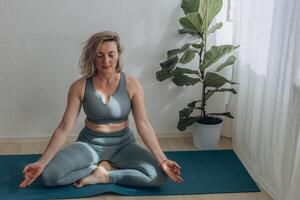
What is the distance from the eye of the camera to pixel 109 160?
2.57m

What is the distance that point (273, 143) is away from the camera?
7.88 feet

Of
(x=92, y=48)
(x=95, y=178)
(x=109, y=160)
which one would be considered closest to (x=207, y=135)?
(x=109, y=160)

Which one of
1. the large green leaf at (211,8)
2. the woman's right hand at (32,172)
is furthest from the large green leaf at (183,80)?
the woman's right hand at (32,172)

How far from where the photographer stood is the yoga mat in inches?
94.9

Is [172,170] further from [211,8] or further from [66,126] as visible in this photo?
[211,8]

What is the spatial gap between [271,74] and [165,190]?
81 centimetres

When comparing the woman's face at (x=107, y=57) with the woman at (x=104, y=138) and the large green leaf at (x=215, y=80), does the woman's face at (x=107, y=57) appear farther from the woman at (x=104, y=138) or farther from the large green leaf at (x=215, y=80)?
the large green leaf at (x=215, y=80)

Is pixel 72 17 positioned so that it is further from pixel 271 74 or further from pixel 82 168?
pixel 271 74

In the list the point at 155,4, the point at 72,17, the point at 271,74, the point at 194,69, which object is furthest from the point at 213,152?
the point at 72,17

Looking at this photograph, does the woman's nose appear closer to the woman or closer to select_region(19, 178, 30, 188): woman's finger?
the woman

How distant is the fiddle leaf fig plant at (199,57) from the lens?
9.13 feet

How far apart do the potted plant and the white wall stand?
0.16m

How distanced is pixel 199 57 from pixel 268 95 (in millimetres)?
721

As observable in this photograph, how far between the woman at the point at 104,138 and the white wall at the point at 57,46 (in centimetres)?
48
